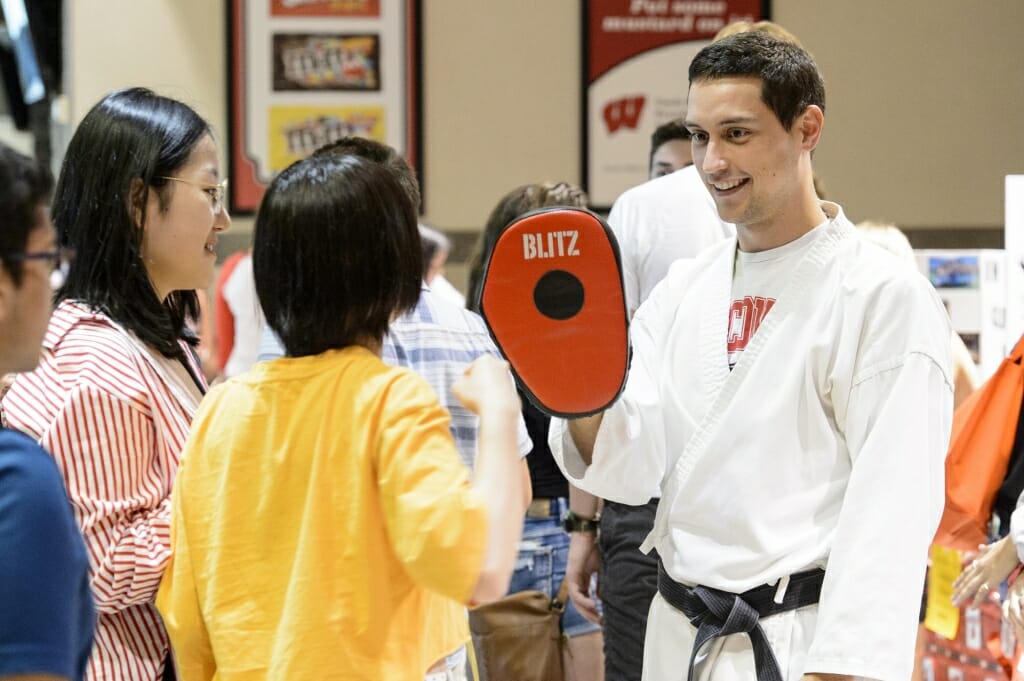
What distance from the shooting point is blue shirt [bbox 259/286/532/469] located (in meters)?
1.93

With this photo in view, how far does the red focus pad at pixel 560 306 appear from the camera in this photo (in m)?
1.54

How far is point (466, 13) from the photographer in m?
5.21

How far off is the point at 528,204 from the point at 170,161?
4.08 feet

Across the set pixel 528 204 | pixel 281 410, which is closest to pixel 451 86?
pixel 528 204

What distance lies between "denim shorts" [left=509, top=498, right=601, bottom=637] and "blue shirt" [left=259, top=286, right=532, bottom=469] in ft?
2.47

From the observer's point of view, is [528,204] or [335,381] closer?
[335,381]

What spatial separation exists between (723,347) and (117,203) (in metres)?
0.84

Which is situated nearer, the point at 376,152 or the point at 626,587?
the point at 376,152

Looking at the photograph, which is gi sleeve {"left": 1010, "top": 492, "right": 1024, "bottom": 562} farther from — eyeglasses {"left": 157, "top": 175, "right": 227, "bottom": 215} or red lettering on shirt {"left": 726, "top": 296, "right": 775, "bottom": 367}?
eyeglasses {"left": 157, "top": 175, "right": 227, "bottom": 215}

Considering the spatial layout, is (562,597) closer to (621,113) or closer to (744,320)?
(744,320)

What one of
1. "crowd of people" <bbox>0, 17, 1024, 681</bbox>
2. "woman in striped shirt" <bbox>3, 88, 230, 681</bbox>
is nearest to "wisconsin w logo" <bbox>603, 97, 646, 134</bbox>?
"crowd of people" <bbox>0, 17, 1024, 681</bbox>

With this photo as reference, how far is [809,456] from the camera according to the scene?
5.47 ft

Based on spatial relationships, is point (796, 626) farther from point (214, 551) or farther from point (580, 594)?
point (580, 594)

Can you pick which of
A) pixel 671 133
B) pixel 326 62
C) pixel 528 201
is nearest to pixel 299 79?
pixel 326 62
